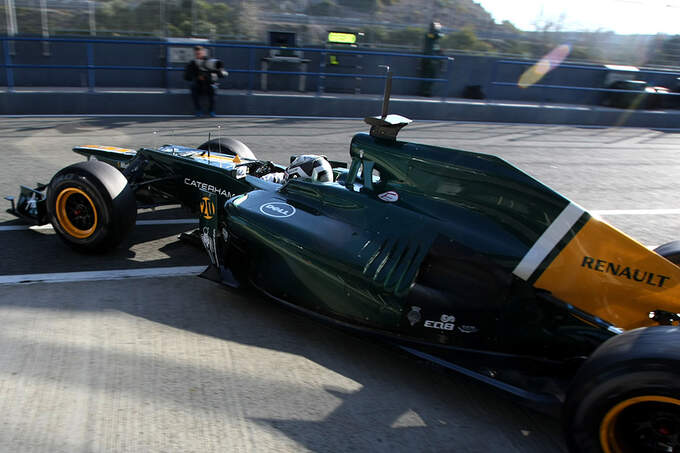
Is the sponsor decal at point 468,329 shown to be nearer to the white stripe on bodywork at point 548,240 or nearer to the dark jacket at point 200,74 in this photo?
the white stripe on bodywork at point 548,240

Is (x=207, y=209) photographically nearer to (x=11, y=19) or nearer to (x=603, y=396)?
(x=603, y=396)

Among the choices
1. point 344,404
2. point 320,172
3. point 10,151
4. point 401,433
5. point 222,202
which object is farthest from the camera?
point 10,151

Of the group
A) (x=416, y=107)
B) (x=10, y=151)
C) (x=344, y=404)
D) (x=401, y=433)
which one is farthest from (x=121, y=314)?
(x=416, y=107)

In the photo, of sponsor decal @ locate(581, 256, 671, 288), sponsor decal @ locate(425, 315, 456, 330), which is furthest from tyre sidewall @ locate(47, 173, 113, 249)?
sponsor decal @ locate(581, 256, 671, 288)

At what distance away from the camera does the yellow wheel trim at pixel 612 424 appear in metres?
2.65

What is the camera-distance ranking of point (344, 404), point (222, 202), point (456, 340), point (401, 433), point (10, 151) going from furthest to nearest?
1. point (10, 151)
2. point (222, 202)
3. point (456, 340)
4. point (344, 404)
5. point (401, 433)

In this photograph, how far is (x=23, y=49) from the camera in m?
14.0

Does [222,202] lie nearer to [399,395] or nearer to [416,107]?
[399,395]

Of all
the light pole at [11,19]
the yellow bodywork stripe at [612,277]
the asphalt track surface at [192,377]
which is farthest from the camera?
the light pole at [11,19]

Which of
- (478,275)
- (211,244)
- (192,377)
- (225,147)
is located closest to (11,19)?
(225,147)

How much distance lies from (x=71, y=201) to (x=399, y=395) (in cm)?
338

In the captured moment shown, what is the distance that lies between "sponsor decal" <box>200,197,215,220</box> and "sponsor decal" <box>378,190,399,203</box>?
1.33 m

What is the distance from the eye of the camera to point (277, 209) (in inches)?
173

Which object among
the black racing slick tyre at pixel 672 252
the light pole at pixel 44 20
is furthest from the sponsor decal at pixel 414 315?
the light pole at pixel 44 20
